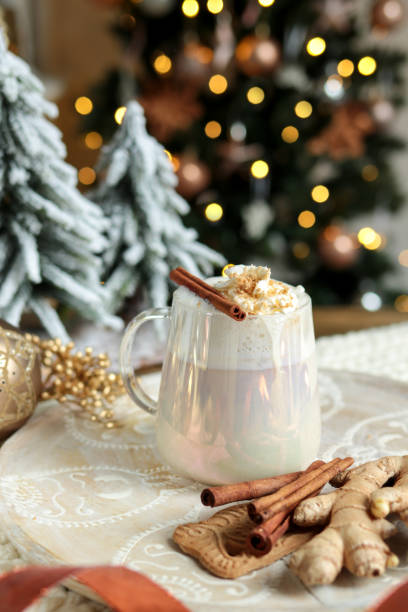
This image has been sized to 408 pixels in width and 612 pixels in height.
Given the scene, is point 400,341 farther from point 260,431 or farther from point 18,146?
point 18,146

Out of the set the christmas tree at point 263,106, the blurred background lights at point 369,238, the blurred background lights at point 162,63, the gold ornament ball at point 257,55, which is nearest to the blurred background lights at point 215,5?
the christmas tree at point 263,106

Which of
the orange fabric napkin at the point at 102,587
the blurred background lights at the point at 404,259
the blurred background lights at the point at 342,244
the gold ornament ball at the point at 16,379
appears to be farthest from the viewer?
the blurred background lights at the point at 404,259

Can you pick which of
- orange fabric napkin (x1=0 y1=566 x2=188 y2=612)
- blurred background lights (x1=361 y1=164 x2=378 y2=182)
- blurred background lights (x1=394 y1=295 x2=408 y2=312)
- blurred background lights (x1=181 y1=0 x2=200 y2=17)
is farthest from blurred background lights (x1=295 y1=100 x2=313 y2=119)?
orange fabric napkin (x1=0 y1=566 x2=188 y2=612)

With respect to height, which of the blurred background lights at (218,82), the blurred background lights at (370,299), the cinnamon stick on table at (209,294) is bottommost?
the cinnamon stick on table at (209,294)

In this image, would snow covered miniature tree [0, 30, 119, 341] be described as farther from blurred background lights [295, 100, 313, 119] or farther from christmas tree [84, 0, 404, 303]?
blurred background lights [295, 100, 313, 119]

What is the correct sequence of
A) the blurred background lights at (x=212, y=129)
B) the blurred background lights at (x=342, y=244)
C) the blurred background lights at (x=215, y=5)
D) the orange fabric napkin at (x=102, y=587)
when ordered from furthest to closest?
the blurred background lights at (x=342, y=244) < the blurred background lights at (x=212, y=129) < the blurred background lights at (x=215, y=5) < the orange fabric napkin at (x=102, y=587)

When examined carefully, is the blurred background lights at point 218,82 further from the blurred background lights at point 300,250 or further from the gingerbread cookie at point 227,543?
the gingerbread cookie at point 227,543

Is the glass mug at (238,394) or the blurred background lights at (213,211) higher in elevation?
the blurred background lights at (213,211)
